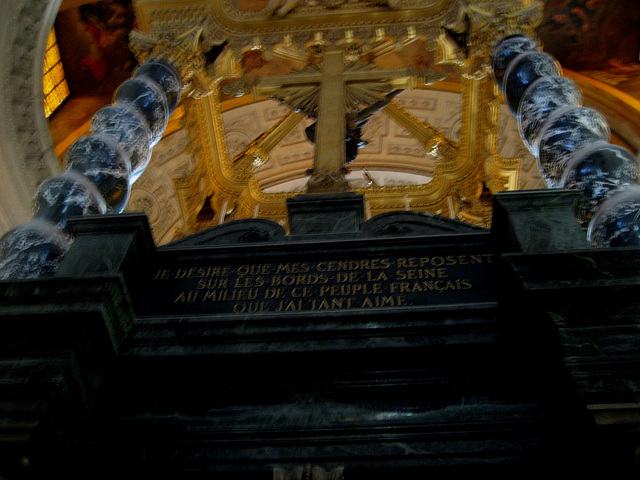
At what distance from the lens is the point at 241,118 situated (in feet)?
Result: 43.5

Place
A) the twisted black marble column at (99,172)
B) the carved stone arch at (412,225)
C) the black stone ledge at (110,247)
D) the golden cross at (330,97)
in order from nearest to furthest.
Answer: the black stone ledge at (110,247) → the twisted black marble column at (99,172) → the carved stone arch at (412,225) → the golden cross at (330,97)

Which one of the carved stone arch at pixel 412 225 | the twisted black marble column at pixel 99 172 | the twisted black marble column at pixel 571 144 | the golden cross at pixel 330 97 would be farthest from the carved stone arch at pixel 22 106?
the carved stone arch at pixel 412 225

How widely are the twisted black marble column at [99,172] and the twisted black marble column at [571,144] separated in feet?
11.0

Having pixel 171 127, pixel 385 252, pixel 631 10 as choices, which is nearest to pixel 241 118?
pixel 171 127

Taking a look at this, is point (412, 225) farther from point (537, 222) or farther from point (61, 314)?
point (61, 314)

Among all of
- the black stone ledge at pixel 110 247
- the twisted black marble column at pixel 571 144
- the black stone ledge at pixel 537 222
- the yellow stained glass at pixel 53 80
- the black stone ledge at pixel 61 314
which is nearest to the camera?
the black stone ledge at pixel 61 314

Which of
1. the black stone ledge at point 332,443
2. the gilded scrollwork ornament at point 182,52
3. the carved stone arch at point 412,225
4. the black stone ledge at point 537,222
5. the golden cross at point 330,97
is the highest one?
the gilded scrollwork ornament at point 182,52

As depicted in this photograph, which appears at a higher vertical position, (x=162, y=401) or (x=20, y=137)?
(x=20, y=137)

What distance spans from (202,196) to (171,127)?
15.3 ft

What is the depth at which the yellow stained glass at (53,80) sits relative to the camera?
11.0m

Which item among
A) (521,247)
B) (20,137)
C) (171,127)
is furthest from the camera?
(171,127)

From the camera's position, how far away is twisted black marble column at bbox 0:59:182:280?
14.4 feet

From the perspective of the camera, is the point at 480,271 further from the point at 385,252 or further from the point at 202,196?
the point at 202,196

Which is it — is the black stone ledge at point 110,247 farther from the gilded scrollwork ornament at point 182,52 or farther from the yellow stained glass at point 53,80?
the yellow stained glass at point 53,80
